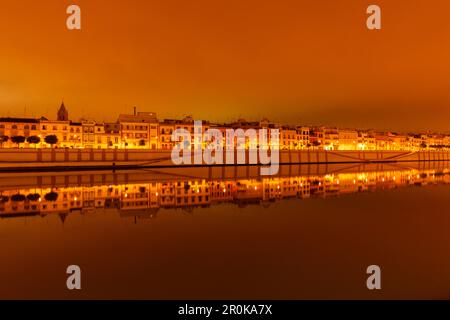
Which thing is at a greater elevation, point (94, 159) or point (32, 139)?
point (32, 139)

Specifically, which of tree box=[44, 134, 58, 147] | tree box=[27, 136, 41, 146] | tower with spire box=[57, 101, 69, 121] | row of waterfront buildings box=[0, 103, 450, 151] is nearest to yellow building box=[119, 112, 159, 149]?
row of waterfront buildings box=[0, 103, 450, 151]

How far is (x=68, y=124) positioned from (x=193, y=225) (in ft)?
157

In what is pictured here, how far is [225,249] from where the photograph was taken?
25.0 ft

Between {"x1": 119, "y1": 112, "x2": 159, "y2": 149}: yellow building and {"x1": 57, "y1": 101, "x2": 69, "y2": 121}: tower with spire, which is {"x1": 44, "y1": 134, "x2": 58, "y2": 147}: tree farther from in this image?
{"x1": 57, "y1": 101, "x2": 69, "y2": 121}: tower with spire

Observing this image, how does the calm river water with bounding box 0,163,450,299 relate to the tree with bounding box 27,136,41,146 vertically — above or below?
below

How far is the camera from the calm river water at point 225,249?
5.56 meters

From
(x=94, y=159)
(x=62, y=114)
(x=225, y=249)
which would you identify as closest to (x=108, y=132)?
(x=62, y=114)

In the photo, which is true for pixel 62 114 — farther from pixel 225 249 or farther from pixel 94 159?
pixel 225 249

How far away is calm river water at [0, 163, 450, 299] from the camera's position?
556cm

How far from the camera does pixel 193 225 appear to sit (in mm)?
10211

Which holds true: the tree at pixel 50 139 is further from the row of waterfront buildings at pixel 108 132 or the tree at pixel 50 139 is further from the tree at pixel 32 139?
the tree at pixel 32 139
